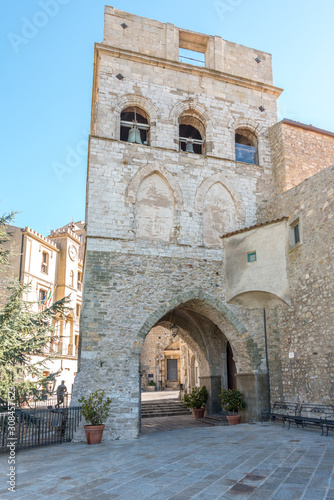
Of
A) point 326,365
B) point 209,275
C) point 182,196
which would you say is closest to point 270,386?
point 326,365

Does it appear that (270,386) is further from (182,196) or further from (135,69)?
(135,69)

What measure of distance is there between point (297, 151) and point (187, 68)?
4.76m

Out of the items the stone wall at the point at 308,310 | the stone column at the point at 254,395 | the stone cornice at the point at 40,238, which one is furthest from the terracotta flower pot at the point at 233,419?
the stone cornice at the point at 40,238

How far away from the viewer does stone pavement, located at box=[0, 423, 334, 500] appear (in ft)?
16.3

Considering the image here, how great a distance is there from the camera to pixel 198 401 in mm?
15289

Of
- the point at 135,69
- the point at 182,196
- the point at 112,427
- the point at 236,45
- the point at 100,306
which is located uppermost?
the point at 236,45

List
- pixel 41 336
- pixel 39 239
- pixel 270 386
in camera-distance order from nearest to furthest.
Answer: pixel 41 336, pixel 270 386, pixel 39 239

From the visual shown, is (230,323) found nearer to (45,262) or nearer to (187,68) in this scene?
(187,68)

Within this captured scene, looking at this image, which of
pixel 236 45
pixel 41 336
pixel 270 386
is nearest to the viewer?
pixel 41 336

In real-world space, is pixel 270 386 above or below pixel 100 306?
below

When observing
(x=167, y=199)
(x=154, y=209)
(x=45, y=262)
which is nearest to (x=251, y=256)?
(x=167, y=199)

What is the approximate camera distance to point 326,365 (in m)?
9.80

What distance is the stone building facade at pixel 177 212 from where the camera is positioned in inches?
442

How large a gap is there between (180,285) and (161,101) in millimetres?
6239
